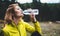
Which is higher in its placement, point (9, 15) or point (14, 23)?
point (9, 15)

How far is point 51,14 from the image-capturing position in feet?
57.0

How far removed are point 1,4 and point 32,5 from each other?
6.60 ft

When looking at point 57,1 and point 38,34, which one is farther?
point 57,1

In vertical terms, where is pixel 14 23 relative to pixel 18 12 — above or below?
below

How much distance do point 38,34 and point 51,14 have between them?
1392 cm

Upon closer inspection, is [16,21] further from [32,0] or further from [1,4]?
[32,0]

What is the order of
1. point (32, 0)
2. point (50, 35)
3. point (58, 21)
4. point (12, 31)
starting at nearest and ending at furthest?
point (12, 31)
point (50, 35)
point (58, 21)
point (32, 0)

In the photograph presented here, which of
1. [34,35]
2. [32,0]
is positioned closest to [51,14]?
[32,0]

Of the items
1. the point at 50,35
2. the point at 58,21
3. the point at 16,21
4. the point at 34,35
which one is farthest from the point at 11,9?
the point at 58,21

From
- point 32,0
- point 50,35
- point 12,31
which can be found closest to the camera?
point 12,31

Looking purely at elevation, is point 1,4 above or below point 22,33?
below

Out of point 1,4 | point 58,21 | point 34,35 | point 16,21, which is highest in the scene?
point 16,21

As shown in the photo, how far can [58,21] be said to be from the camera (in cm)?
1645

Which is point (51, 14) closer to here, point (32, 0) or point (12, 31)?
point (32, 0)
